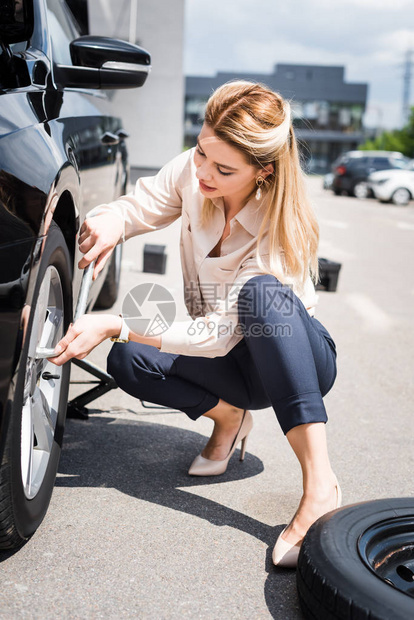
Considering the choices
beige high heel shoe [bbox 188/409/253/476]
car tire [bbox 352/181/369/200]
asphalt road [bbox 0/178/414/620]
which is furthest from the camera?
car tire [bbox 352/181/369/200]

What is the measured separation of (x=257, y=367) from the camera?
6.71ft

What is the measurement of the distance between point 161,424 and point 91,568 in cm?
111

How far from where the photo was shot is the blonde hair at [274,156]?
1.99 metres

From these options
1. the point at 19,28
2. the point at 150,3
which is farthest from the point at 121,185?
the point at 150,3

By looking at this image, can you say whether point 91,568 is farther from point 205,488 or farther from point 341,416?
point 341,416

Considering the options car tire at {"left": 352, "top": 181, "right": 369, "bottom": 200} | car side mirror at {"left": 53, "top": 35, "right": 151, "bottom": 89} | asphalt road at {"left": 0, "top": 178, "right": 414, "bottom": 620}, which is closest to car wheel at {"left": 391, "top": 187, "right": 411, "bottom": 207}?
car tire at {"left": 352, "top": 181, "right": 369, "bottom": 200}

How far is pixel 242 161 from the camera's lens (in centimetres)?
202

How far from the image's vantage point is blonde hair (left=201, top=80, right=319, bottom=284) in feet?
6.53

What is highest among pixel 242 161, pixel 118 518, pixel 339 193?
pixel 242 161

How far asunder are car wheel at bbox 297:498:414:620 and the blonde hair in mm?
730

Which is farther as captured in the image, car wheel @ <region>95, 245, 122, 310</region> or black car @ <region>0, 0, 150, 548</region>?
car wheel @ <region>95, 245, 122, 310</region>

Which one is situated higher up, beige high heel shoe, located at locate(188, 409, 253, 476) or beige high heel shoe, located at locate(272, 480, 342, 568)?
beige high heel shoe, located at locate(272, 480, 342, 568)

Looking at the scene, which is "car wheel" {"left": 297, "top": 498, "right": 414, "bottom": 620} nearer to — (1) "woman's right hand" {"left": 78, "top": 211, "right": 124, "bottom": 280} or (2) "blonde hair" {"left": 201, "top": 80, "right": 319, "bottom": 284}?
(2) "blonde hair" {"left": 201, "top": 80, "right": 319, "bottom": 284}

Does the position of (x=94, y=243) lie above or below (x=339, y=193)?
above
